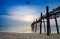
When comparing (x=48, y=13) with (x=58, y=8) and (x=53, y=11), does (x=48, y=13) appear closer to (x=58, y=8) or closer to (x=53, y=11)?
(x=53, y=11)

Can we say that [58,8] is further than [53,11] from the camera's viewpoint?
No

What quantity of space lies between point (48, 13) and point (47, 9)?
0.51 meters

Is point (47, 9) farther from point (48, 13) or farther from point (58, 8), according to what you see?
point (58, 8)

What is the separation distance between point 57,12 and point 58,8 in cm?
131

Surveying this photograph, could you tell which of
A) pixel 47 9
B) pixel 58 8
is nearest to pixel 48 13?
pixel 47 9

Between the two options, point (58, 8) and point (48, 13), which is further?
point (48, 13)

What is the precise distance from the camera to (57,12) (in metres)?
14.1

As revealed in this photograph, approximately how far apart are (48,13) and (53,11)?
25.8 inches

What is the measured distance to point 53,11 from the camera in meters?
13.9

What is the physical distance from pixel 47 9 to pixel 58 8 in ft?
5.25

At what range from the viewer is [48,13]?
14.1m

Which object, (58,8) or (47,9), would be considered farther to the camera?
(47,9)
